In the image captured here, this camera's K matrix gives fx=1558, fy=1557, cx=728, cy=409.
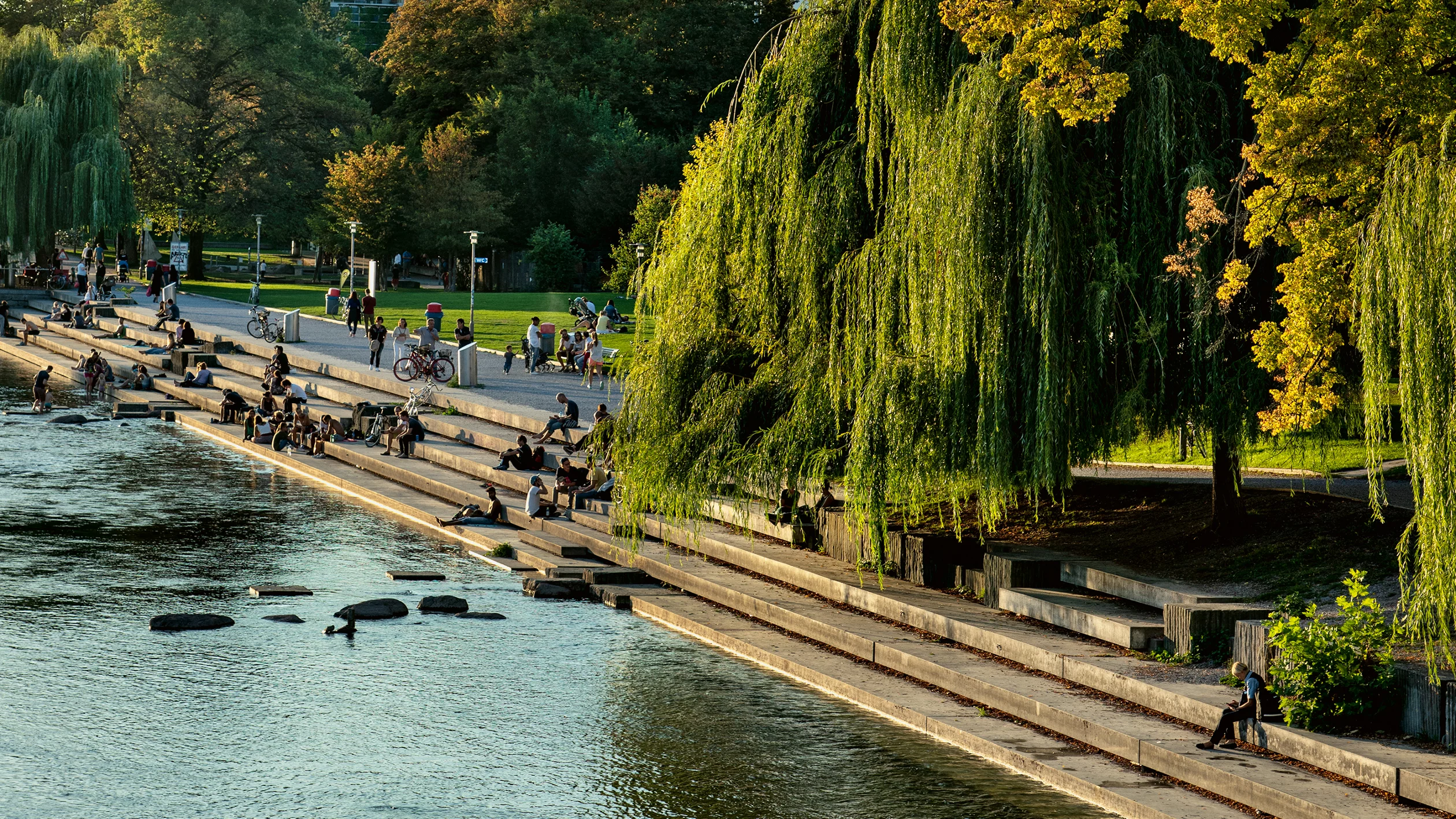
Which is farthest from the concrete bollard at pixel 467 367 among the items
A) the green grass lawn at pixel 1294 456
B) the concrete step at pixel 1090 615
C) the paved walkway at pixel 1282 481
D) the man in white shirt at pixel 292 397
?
the concrete step at pixel 1090 615

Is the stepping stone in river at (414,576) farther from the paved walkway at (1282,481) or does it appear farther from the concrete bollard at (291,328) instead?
the concrete bollard at (291,328)

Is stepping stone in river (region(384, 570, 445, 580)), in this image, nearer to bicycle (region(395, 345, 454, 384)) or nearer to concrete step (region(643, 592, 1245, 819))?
concrete step (region(643, 592, 1245, 819))

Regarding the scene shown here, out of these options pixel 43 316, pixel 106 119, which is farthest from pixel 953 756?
pixel 106 119

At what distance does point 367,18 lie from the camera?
168375 millimetres

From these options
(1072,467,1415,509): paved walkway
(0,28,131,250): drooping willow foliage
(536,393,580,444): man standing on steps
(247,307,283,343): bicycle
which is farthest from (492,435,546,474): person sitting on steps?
(0,28,131,250): drooping willow foliage

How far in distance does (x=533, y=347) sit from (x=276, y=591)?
21.4m

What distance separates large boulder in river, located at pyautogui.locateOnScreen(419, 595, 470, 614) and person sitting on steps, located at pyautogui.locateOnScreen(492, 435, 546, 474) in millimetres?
8979

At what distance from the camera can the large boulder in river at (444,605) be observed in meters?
22.1

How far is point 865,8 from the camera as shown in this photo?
67.4ft

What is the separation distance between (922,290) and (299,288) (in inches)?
2273

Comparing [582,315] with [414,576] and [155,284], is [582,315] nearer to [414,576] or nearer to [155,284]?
[155,284]

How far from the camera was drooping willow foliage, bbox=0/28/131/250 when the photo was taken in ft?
212

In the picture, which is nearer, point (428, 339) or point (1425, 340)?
point (1425, 340)

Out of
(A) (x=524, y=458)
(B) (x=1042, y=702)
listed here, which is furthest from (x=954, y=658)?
(A) (x=524, y=458)
